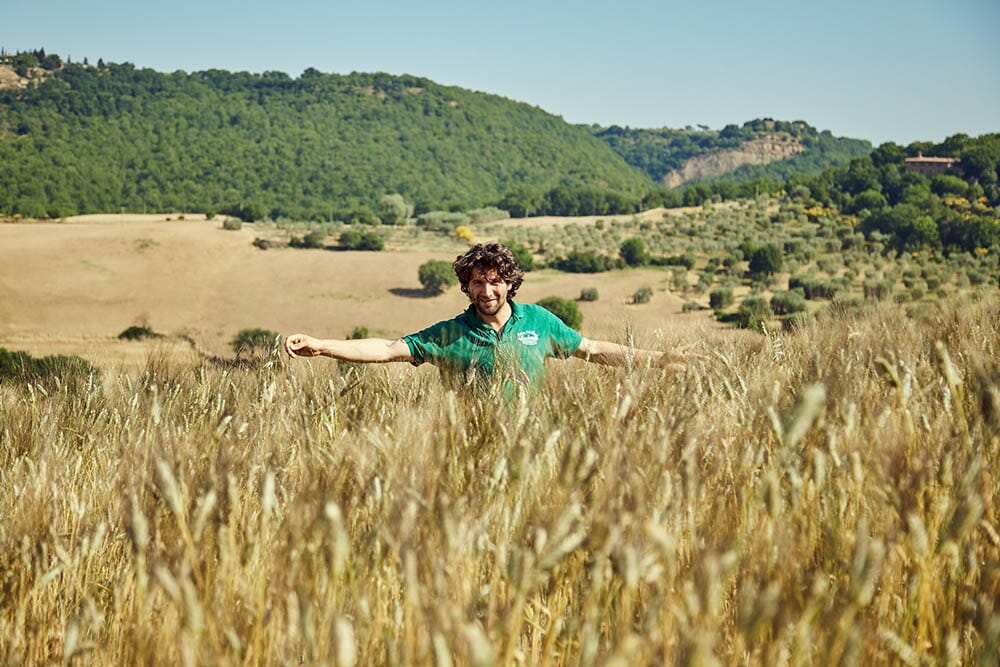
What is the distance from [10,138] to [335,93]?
55.7m

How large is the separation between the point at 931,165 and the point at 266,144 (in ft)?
250

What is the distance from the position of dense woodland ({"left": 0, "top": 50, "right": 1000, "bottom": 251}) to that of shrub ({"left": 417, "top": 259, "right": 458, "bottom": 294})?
24.9 metres

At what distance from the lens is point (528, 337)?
3.78m

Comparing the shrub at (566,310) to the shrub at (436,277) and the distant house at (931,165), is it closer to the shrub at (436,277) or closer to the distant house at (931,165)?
the shrub at (436,277)

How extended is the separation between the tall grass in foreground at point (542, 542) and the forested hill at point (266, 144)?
66774 mm

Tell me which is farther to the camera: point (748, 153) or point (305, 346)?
point (748, 153)

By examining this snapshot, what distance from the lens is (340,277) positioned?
1559 inches

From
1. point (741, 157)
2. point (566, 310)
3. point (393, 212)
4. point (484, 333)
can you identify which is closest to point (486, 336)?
point (484, 333)

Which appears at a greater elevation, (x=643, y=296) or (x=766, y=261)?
(x=766, y=261)

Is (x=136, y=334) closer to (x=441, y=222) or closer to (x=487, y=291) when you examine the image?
(x=487, y=291)

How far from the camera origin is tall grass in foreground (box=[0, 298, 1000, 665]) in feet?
3.25

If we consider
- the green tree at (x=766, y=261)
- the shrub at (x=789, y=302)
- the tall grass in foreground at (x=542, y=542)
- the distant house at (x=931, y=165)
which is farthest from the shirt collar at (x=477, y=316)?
the distant house at (x=931, y=165)

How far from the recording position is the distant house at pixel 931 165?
62594 millimetres

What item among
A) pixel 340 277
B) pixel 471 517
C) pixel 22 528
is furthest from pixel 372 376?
pixel 340 277
